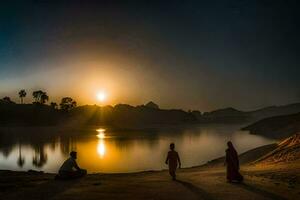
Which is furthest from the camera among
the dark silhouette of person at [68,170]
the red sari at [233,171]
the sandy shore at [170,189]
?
the dark silhouette of person at [68,170]

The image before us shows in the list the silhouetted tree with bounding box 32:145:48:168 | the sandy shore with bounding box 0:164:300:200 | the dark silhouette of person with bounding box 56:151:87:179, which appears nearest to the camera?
the sandy shore with bounding box 0:164:300:200

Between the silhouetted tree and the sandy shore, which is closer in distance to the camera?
the sandy shore

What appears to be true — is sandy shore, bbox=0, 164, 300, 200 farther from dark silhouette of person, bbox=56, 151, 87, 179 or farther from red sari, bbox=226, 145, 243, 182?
dark silhouette of person, bbox=56, 151, 87, 179

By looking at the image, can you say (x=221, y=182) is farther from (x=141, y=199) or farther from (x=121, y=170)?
(x=121, y=170)

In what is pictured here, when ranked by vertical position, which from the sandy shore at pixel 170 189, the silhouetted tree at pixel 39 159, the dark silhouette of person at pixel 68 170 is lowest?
the silhouetted tree at pixel 39 159

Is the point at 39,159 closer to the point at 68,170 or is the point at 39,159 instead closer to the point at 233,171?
the point at 68,170

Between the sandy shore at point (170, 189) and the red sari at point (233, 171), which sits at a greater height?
the red sari at point (233, 171)

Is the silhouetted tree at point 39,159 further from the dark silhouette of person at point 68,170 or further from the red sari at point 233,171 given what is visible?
the red sari at point 233,171

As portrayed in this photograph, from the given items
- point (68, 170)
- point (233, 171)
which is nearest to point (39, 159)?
point (68, 170)

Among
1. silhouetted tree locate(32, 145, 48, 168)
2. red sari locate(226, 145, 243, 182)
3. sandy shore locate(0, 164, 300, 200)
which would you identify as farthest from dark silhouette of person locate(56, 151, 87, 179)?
silhouetted tree locate(32, 145, 48, 168)

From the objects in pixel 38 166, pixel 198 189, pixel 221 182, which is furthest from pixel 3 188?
pixel 38 166

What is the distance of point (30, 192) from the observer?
1599 cm

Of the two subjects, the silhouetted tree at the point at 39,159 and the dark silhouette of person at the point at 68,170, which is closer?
the dark silhouette of person at the point at 68,170

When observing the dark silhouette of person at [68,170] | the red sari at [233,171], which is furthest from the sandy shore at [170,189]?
the dark silhouette of person at [68,170]
